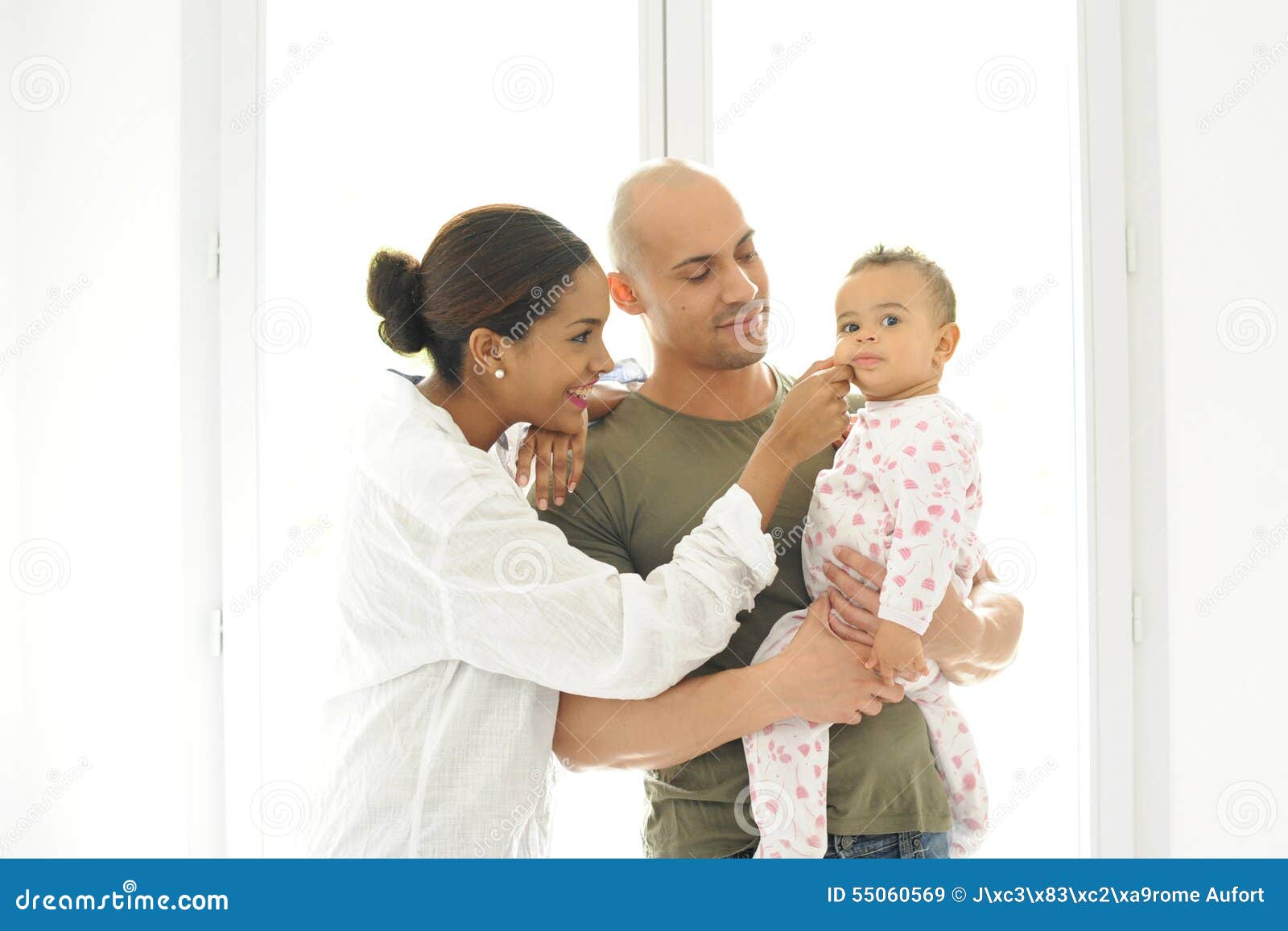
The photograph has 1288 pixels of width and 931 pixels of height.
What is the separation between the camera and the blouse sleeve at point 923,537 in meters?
1.28

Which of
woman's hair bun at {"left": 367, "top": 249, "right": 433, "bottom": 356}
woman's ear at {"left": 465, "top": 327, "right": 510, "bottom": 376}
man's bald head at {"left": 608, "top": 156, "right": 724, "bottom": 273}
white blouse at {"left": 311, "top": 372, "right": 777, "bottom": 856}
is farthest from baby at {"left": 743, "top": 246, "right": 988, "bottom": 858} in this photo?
woman's hair bun at {"left": 367, "top": 249, "right": 433, "bottom": 356}

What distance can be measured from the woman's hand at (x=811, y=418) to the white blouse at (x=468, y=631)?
108 mm

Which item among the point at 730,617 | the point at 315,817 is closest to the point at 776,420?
the point at 730,617

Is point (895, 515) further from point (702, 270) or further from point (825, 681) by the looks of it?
point (702, 270)

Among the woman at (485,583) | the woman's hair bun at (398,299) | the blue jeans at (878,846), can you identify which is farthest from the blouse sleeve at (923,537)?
the woman's hair bun at (398,299)

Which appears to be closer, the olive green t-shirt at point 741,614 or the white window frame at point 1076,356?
the olive green t-shirt at point 741,614

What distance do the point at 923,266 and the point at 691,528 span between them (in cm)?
49

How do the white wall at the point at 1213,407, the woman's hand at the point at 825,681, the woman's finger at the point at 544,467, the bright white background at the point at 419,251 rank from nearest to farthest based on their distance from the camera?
the woman's hand at the point at 825,681, the woman's finger at the point at 544,467, the white wall at the point at 1213,407, the bright white background at the point at 419,251

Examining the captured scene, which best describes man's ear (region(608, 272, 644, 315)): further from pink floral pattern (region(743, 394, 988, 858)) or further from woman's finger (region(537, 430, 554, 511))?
pink floral pattern (region(743, 394, 988, 858))

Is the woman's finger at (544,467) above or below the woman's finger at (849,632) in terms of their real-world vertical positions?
above

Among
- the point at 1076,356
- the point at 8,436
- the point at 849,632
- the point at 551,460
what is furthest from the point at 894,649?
the point at 8,436

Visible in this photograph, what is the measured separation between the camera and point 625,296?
1629mm

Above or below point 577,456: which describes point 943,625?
below

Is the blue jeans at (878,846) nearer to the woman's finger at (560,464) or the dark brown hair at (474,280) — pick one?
the woman's finger at (560,464)
